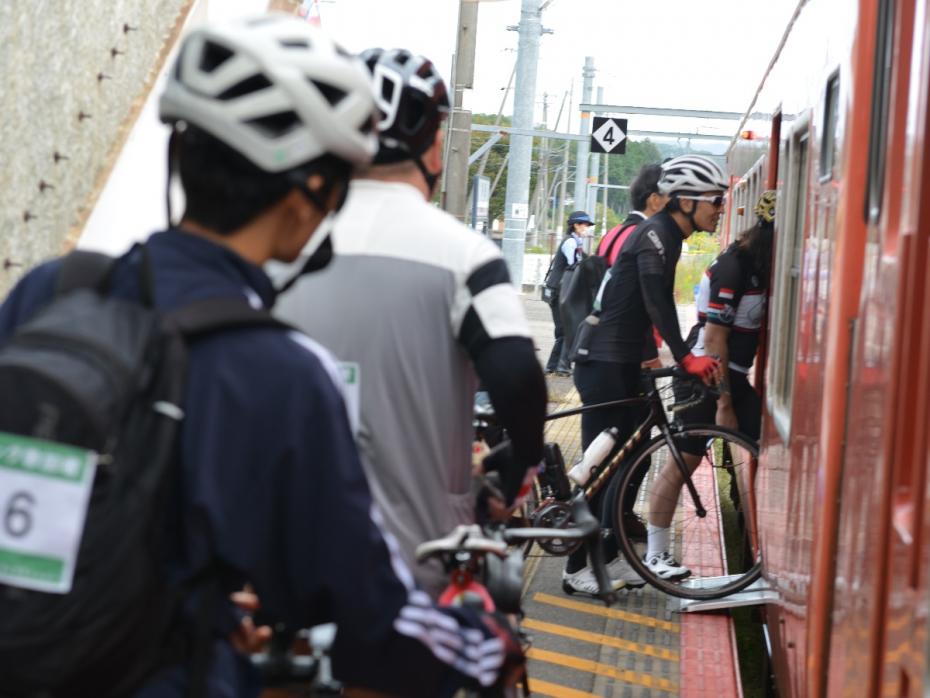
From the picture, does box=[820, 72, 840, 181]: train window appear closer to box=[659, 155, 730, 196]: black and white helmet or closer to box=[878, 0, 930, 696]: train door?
box=[878, 0, 930, 696]: train door

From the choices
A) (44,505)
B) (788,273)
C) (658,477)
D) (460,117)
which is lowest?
(658,477)

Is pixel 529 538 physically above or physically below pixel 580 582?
above

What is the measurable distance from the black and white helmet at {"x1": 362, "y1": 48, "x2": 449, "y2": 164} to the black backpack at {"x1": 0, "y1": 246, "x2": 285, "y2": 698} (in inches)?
60.4

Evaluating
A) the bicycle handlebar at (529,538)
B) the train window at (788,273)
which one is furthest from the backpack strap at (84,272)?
the train window at (788,273)

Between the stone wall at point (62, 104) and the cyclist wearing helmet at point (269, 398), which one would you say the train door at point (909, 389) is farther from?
the stone wall at point (62, 104)

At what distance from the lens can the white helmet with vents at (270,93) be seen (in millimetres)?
1716

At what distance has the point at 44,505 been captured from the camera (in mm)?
1501

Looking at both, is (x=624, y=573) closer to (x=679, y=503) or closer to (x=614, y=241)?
(x=679, y=503)

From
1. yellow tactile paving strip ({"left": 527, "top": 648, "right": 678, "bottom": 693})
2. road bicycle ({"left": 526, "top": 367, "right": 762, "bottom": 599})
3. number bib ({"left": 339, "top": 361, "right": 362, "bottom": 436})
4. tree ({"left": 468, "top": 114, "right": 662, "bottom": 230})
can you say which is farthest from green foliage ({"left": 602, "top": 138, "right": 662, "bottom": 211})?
number bib ({"left": 339, "top": 361, "right": 362, "bottom": 436})

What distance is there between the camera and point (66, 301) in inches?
63.5

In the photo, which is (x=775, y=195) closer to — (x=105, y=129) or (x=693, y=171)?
(x=693, y=171)

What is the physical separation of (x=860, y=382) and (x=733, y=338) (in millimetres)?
4014

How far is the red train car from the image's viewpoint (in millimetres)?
2254

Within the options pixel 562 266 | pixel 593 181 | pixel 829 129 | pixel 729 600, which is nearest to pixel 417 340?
pixel 829 129
